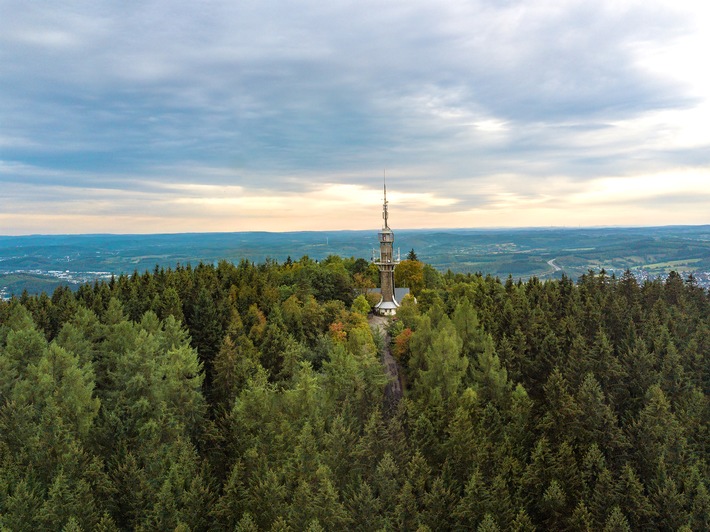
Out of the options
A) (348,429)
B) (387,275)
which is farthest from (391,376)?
(387,275)

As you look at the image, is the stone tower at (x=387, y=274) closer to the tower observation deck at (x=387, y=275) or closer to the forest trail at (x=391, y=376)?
the tower observation deck at (x=387, y=275)

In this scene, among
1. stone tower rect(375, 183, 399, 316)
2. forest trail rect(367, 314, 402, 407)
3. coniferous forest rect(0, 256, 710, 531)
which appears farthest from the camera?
stone tower rect(375, 183, 399, 316)

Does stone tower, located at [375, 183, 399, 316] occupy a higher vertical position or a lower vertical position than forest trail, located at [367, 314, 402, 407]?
higher

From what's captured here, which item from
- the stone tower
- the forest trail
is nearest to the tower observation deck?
the stone tower

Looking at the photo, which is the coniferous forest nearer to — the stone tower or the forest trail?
the forest trail

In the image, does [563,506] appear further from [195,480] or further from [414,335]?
[195,480]

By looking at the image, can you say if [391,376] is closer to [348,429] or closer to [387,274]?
[348,429]

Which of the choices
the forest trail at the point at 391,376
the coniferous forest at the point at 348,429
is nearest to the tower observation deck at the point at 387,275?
the forest trail at the point at 391,376

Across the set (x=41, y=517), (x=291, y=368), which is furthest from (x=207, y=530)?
(x=291, y=368)
